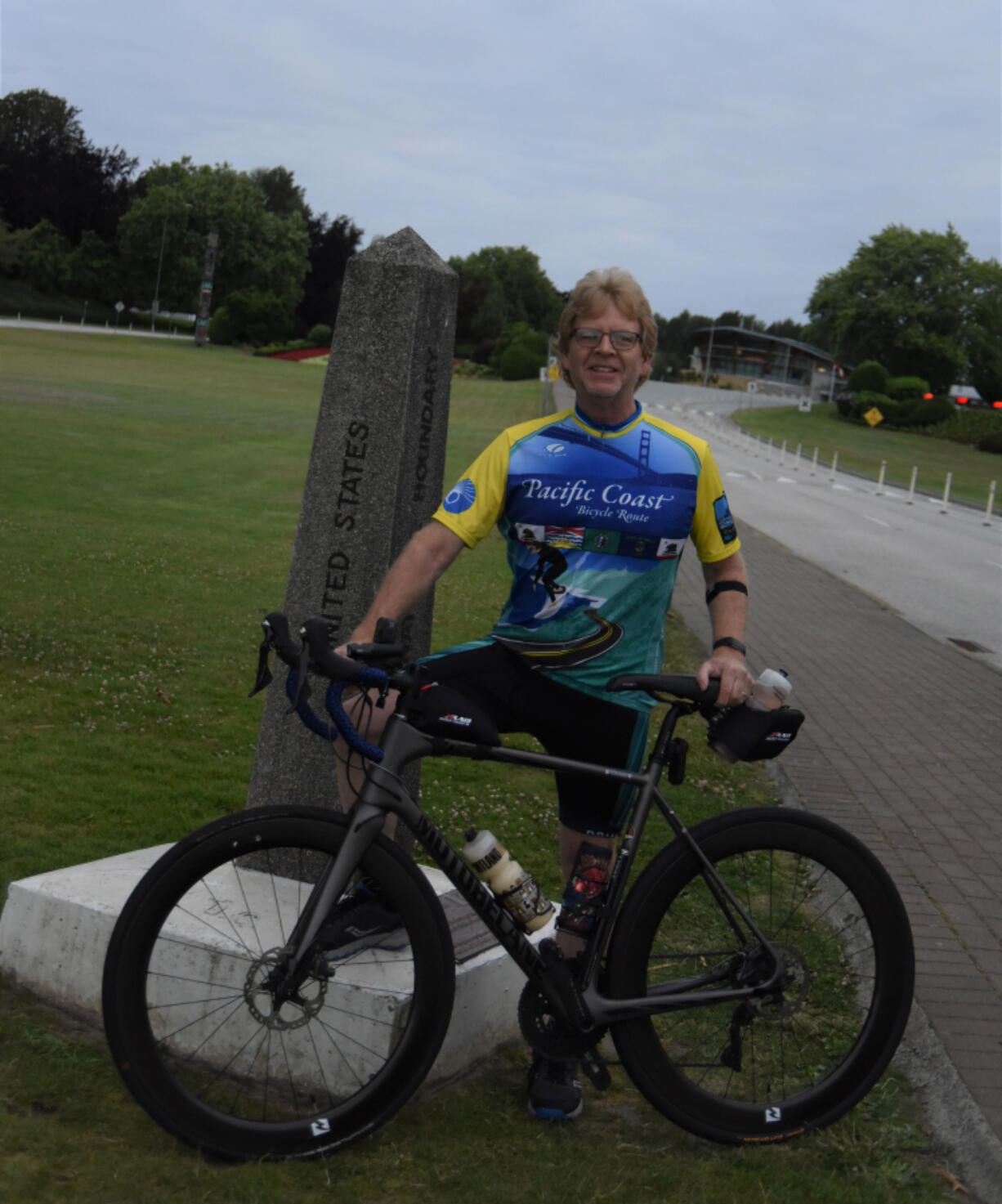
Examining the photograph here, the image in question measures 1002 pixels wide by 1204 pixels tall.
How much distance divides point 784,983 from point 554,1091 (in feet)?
2.12

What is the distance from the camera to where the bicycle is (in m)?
3.20

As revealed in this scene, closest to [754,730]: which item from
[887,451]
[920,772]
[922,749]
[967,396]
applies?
[920,772]

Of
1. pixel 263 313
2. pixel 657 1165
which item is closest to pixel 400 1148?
pixel 657 1165

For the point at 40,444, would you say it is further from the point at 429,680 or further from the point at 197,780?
the point at 429,680

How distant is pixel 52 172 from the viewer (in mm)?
99375

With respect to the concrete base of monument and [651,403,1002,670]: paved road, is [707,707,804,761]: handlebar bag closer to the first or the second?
the concrete base of monument

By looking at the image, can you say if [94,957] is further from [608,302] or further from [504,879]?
[608,302]

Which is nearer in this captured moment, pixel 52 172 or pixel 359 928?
pixel 359 928

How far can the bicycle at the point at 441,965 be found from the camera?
3201mm

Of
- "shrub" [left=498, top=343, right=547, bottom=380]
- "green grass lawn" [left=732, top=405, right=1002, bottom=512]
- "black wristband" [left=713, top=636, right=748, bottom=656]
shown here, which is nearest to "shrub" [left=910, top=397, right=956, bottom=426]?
"green grass lawn" [left=732, top=405, right=1002, bottom=512]

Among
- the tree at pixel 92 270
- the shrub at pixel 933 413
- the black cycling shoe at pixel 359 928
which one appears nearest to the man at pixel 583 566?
the black cycling shoe at pixel 359 928

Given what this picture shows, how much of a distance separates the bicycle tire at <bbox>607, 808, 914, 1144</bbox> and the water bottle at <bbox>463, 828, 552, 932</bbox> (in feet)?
0.68

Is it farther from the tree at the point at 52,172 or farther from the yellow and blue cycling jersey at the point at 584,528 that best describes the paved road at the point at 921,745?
the tree at the point at 52,172

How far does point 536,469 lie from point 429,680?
59 cm
